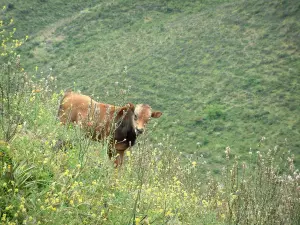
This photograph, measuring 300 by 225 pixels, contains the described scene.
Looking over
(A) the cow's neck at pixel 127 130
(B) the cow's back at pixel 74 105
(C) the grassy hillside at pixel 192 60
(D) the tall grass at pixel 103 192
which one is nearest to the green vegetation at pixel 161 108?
(D) the tall grass at pixel 103 192

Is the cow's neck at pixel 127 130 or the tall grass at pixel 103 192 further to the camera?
the cow's neck at pixel 127 130

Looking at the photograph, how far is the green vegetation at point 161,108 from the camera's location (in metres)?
4.19

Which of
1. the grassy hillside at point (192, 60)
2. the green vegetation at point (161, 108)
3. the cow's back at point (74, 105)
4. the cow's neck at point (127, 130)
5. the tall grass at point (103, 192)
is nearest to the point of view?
the tall grass at point (103, 192)

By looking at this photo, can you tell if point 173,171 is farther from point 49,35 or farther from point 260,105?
point 49,35

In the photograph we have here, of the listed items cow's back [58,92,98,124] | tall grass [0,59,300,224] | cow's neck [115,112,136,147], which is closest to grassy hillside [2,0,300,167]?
cow's back [58,92,98,124]

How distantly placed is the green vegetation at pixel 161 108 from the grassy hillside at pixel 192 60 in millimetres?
123

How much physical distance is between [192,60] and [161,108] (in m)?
7.41

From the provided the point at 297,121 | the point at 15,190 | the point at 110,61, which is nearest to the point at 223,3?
the point at 110,61

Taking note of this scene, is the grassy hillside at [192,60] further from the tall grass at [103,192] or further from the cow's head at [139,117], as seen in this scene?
the tall grass at [103,192]

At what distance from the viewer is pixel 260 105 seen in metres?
28.0

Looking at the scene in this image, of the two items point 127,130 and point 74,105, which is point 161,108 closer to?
point 127,130

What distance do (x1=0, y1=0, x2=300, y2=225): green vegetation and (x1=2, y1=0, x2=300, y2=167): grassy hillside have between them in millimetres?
123

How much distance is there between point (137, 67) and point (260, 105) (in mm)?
10967

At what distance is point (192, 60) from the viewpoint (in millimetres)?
34719
